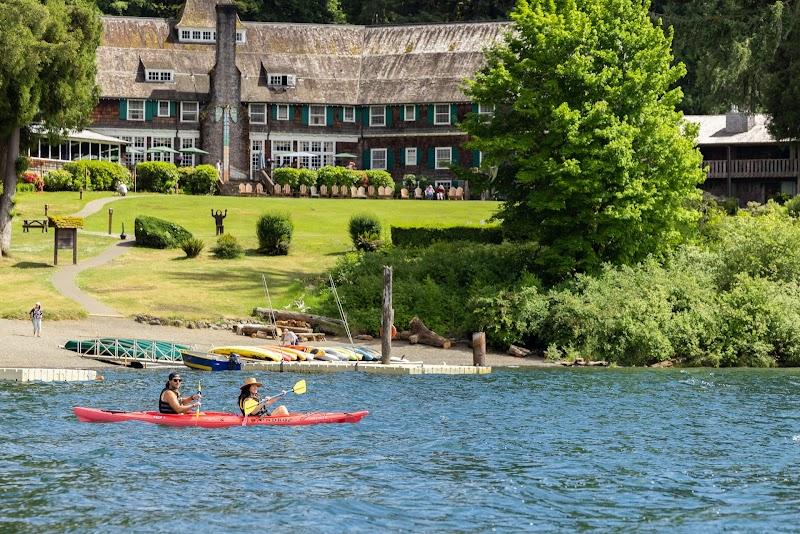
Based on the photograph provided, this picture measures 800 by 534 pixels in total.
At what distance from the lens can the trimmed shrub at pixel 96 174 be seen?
87.2m

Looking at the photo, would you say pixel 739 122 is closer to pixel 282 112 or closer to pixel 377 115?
pixel 377 115

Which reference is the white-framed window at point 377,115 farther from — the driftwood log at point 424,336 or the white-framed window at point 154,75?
the driftwood log at point 424,336

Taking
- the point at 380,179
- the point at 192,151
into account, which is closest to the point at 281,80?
the point at 192,151

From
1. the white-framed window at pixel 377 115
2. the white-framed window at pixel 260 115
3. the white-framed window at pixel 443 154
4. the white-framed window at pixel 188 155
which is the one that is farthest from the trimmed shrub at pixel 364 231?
the white-framed window at pixel 260 115

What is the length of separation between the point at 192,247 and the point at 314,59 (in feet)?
137

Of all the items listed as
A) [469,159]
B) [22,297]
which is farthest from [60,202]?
[469,159]

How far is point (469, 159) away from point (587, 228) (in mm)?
44116

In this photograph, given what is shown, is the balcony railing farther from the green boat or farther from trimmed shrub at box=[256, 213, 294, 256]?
the green boat

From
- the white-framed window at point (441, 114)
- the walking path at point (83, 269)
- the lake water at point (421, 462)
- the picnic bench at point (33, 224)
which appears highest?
the white-framed window at point (441, 114)

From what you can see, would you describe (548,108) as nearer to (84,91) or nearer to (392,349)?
Result: (392,349)

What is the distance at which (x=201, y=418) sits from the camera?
1351 inches

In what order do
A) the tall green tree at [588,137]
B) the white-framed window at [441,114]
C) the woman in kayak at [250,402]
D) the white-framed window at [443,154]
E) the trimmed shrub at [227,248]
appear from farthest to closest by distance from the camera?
the white-framed window at [443,154] → the white-framed window at [441,114] → the trimmed shrub at [227,248] → the tall green tree at [588,137] → the woman in kayak at [250,402]

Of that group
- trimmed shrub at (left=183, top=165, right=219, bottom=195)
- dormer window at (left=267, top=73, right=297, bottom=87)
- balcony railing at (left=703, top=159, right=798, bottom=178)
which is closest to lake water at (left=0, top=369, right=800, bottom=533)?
trimmed shrub at (left=183, top=165, right=219, bottom=195)

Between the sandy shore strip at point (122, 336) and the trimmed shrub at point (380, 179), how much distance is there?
40680 millimetres
